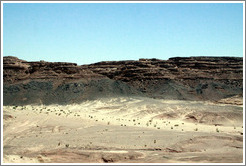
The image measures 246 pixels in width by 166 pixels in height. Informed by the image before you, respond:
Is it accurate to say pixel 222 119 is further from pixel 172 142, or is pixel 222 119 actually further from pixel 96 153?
pixel 96 153

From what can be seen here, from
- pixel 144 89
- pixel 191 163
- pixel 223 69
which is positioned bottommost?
pixel 191 163

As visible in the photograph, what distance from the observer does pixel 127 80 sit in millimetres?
65688

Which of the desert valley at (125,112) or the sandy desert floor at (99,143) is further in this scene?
the desert valley at (125,112)

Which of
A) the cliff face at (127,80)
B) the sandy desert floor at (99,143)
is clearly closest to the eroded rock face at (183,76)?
the cliff face at (127,80)

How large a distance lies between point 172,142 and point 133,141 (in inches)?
90.6

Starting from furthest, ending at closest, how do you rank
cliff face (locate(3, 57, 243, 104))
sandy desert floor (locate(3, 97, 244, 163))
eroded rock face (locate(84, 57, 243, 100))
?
eroded rock face (locate(84, 57, 243, 100)), cliff face (locate(3, 57, 243, 104)), sandy desert floor (locate(3, 97, 244, 163))

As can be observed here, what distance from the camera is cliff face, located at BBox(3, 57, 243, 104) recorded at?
56500mm

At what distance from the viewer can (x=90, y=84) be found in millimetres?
59594

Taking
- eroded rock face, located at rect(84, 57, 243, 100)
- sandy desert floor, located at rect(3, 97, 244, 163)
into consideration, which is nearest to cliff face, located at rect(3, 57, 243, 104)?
eroded rock face, located at rect(84, 57, 243, 100)

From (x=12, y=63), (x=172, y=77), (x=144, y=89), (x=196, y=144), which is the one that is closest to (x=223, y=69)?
(x=172, y=77)

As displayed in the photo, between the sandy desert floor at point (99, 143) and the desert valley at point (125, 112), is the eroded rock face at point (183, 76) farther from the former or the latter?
the sandy desert floor at point (99, 143)

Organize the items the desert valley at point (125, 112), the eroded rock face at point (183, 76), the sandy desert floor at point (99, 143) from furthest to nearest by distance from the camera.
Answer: the eroded rock face at point (183, 76) < the desert valley at point (125, 112) < the sandy desert floor at point (99, 143)

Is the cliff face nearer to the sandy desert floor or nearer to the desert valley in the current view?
the desert valley

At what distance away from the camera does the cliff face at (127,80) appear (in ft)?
185
